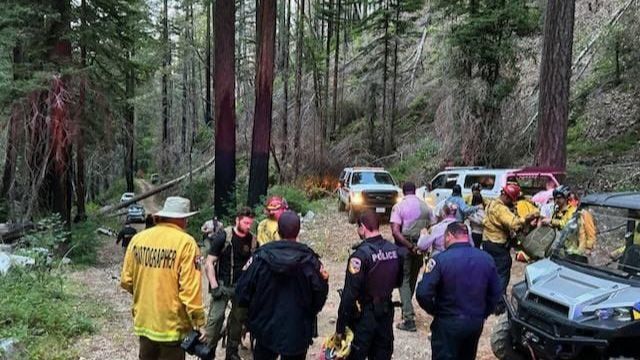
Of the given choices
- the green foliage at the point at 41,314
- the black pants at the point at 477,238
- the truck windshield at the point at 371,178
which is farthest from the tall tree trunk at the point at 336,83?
the green foliage at the point at 41,314

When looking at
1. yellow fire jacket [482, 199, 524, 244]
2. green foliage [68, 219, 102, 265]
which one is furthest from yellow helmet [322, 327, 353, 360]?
green foliage [68, 219, 102, 265]

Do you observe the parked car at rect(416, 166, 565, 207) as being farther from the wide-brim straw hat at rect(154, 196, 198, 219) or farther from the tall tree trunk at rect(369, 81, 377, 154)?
the tall tree trunk at rect(369, 81, 377, 154)

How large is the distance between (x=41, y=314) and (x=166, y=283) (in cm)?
377

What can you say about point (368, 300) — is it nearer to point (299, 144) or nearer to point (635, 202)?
point (635, 202)

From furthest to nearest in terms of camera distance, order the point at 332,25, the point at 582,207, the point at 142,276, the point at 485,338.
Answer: the point at 332,25 → the point at 485,338 → the point at 582,207 → the point at 142,276

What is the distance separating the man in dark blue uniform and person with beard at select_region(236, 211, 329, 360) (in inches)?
39.1

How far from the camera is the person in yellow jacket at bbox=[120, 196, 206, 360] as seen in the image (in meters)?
4.23

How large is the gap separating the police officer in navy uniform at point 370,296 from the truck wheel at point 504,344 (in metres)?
1.44

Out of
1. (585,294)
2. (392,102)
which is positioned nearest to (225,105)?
(392,102)

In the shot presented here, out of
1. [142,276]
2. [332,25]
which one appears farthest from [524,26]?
[142,276]

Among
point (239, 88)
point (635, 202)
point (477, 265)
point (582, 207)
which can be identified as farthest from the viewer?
point (239, 88)

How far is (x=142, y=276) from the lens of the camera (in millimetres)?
4324

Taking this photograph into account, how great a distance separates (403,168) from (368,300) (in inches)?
761

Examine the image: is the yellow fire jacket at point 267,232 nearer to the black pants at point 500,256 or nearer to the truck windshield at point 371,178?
the black pants at point 500,256
